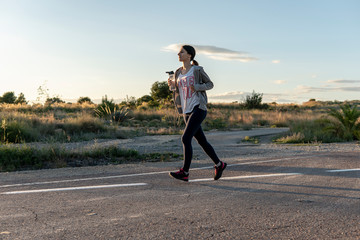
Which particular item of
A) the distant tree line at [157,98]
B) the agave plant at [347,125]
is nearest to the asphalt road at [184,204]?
the agave plant at [347,125]

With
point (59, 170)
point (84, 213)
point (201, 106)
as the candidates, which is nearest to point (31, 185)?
point (59, 170)

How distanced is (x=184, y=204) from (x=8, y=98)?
63.7 m

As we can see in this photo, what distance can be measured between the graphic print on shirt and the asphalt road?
1465 millimetres

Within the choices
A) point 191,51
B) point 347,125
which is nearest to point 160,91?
point 347,125

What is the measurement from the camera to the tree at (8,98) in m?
61.2

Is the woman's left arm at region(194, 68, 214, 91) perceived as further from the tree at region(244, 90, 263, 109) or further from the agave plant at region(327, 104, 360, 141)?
the tree at region(244, 90, 263, 109)

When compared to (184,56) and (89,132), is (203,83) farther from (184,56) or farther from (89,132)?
(89,132)

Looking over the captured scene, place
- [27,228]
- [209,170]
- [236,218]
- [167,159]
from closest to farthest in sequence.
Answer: [27,228]
[236,218]
[209,170]
[167,159]

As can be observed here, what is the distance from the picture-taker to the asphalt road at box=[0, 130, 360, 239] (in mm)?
3652

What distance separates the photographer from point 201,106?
6.12m

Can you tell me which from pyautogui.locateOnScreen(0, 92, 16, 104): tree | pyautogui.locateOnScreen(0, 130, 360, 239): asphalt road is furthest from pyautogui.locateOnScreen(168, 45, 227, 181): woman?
pyautogui.locateOnScreen(0, 92, 16, 104): tree

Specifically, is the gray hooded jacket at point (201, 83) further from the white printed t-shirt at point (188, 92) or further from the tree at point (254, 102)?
the tree at point (254, 102)

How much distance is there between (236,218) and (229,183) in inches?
76.0

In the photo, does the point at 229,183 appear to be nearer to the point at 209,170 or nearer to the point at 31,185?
the point at 209,170
